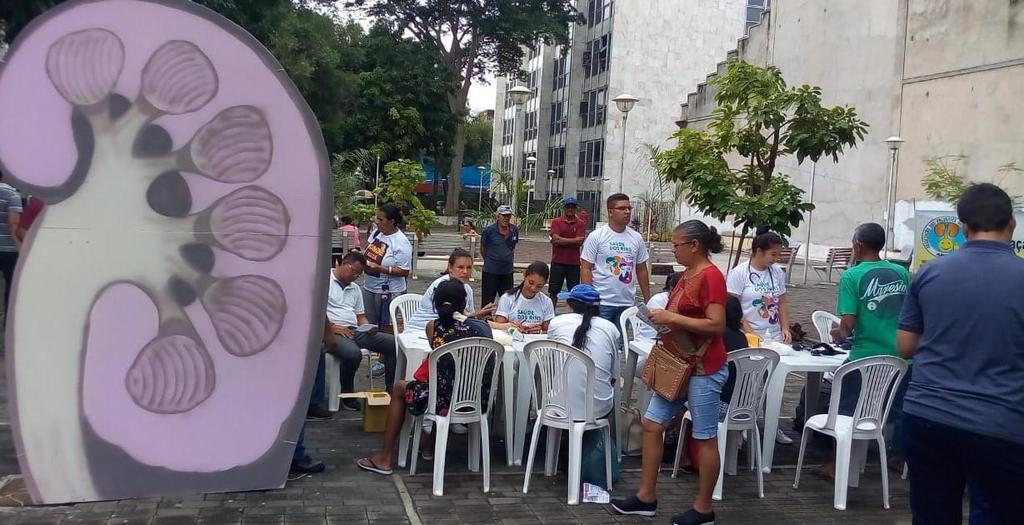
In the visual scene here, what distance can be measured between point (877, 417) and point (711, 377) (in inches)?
55.5

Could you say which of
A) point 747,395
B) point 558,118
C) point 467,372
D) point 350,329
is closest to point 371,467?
point 467,372

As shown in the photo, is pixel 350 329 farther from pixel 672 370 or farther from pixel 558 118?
pixel 558 118

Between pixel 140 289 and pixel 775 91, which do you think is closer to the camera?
pixel 140 289

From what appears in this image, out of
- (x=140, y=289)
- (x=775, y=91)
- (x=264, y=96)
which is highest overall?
(x=775, y=91)

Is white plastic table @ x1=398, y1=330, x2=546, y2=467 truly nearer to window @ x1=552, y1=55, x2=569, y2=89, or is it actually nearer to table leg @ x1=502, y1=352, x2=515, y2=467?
table leg @ x1=502, y1=352, x2=515, y2=467

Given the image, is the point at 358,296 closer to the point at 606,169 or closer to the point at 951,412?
the point at 951,412

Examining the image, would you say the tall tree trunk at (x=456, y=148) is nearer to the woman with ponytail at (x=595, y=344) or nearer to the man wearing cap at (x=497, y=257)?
the man wearing cap at (x=497, y=257)

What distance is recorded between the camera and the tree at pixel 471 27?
33.9m

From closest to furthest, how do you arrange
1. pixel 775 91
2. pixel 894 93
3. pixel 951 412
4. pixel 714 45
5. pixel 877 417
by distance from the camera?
1. pixel 951 412
2. pixel 877 417
3. pixel 775 91
4. pixel 894 93
5. pixel 714 45

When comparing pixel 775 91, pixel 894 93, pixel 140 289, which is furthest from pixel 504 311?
pixel 894 93

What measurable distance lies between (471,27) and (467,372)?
3156cm

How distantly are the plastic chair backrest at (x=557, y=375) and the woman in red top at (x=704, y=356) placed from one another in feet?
1.63

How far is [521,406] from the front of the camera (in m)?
5.45

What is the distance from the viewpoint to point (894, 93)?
2322cm
